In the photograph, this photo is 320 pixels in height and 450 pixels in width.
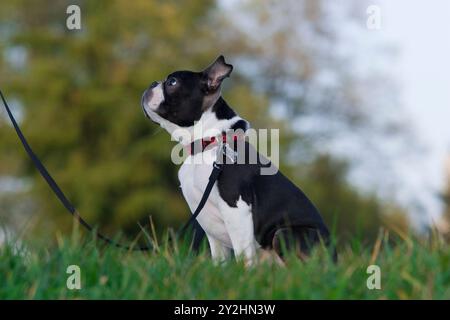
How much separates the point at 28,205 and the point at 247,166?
2639 cm

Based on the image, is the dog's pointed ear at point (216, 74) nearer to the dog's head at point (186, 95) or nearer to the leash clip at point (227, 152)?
the dog's head at point (186, 95)

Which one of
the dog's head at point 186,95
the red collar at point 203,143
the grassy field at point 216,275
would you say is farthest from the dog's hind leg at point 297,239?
the dog's head at point 186,95

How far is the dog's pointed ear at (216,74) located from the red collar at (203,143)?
44 cm

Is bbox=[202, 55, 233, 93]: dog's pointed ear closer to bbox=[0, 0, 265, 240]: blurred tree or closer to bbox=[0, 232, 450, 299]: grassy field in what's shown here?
bbox=[0, 232, 450, 299]: grassy field

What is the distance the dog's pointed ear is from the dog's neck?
4.7 inches

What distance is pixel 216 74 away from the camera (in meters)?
5.95

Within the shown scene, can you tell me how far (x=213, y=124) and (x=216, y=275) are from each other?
166 cm

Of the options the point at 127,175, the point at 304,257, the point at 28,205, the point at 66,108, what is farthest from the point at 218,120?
the point at 28,205

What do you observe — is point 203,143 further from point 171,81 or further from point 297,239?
point 297,239

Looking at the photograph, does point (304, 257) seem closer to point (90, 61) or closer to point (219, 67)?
point (219, 67)

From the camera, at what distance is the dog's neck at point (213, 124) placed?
582 centimetres

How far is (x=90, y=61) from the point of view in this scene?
29234 mm

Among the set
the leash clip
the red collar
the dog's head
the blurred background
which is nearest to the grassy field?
the leash clip

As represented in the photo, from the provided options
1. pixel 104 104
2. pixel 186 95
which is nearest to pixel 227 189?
pixel 186 95
